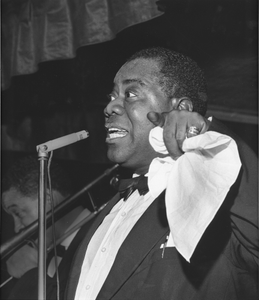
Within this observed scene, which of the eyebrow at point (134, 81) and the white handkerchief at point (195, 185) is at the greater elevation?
the eyebrow at point (134, 81)

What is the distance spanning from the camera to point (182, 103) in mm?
1004

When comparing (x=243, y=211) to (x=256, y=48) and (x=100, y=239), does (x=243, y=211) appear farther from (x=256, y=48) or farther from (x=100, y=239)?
(x=256, y=48)

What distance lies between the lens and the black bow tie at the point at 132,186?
1.01 m

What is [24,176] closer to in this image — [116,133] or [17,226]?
[17,226]

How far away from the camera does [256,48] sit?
1174 millimetres

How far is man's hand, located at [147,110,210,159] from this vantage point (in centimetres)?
66

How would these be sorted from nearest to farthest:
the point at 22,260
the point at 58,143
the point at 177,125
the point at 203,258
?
the point at 177,125 < the point at 203,258 < the point at 58,143 < the point at 22,260

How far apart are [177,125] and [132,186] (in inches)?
16.4

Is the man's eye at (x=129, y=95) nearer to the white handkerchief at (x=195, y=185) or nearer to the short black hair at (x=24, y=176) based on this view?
the white handkerchief at (x=195, y=185)

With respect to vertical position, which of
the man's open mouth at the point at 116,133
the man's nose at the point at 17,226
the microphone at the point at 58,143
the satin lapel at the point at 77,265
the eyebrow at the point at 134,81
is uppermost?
the eyebrow at the point at 134,81

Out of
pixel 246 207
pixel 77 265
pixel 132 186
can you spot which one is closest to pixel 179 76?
pixel 132 186

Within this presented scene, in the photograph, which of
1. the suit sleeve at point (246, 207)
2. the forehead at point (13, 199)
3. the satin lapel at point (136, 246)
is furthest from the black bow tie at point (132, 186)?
the forehead at point (13, 199)

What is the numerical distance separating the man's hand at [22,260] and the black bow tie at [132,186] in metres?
0.54

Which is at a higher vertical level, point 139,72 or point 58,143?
point 139,72
